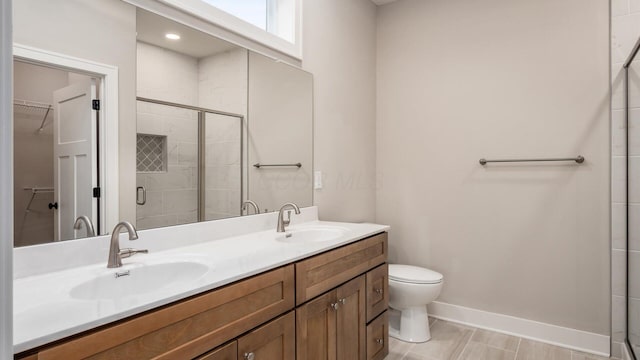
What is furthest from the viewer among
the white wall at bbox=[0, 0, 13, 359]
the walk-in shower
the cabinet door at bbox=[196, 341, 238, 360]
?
the walk-in shower

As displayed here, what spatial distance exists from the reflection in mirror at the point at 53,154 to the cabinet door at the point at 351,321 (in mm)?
1125

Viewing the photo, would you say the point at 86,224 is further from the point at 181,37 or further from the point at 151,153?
the point at 181,37

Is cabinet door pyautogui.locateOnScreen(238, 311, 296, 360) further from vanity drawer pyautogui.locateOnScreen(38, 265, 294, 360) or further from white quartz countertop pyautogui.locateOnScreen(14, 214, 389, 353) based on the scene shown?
white quartz countertop pyautogui.locateOnScreen(14, 214, 389, 353)

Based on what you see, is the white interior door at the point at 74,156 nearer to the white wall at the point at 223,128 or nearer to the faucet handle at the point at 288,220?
the white wall at the point at 223,128

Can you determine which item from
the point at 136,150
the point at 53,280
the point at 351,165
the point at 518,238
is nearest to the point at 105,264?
the point at 53,280

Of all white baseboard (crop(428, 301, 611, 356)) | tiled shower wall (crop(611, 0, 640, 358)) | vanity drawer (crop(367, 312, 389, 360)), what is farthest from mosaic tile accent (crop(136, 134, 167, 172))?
tiled shower wall (crop(611, 0, 640, 358))

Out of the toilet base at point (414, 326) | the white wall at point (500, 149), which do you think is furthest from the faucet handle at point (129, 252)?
the white wall at point (500, 149)

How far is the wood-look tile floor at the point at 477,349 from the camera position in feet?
7.32

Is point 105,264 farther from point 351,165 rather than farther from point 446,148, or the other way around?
point 446,148

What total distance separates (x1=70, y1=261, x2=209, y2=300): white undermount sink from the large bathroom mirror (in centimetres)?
23

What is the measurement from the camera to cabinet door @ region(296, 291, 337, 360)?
4.80 ft

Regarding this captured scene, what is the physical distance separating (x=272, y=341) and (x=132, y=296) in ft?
1.82

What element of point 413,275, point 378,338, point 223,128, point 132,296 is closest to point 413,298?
point 413,275

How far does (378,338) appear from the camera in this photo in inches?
83.0
